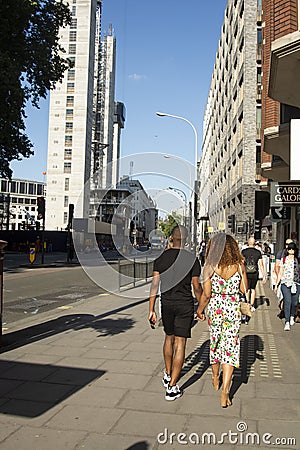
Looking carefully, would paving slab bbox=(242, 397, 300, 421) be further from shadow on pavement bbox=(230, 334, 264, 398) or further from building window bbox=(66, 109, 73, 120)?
building window bbox=(66, 109, 73, 120)

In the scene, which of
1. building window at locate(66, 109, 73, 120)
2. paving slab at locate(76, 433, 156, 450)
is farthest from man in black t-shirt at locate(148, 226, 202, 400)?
building window at locate(66, 109, 73, 120)

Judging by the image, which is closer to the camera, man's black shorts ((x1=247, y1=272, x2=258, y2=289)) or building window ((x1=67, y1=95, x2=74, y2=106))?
man's black shorts ((x1=247, y1=272, x2=258, y2=289))

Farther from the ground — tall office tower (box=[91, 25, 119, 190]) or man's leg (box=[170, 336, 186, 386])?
tall office tower (box=[91, 25, 119, 190])

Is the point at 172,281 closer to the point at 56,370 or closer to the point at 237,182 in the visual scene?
the point at 56,370

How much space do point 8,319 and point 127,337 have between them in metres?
3.21

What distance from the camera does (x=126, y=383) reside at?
224 inches

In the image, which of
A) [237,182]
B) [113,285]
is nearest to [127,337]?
[113,285]

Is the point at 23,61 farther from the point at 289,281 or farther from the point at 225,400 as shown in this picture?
the point at 225,400

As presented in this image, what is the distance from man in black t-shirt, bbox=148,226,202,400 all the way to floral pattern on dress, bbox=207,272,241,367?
29 cm

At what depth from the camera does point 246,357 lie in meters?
7.13

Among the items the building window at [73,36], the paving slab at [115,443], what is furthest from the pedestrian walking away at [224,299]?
the building window at [73,36]

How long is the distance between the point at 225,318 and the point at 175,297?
23.6 inches

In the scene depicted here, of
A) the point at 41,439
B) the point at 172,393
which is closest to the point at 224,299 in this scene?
the point at 172,393

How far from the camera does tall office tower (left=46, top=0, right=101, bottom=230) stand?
81.3m
